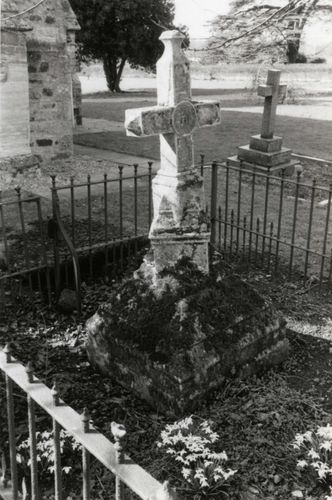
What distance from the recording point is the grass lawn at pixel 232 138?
45.2ft

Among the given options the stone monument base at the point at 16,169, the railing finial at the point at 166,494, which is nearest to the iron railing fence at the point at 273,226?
the stone monument base at the point at 16,169

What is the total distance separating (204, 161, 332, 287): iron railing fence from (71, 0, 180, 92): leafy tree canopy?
61.4 feet

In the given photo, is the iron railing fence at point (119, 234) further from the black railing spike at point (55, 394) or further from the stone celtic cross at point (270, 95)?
the black railing spike at point (55, 394)

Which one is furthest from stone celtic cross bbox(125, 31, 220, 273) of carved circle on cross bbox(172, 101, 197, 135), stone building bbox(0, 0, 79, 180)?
stone building bbox(0, 0, 79, 180)

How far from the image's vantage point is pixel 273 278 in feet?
20.4

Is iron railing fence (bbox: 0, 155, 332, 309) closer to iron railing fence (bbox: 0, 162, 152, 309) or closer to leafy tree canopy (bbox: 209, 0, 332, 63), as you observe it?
iron railing fence (bbox: 0, 162, 152, 309)

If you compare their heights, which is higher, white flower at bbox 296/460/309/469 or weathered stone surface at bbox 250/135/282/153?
weathered stone surface at bbox 250/135/282/153

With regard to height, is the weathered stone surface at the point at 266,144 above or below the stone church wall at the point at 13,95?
below

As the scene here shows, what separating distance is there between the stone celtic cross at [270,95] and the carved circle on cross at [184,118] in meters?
7.06

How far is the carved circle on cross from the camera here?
4031 millimetres

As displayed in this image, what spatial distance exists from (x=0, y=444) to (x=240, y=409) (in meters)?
1.61

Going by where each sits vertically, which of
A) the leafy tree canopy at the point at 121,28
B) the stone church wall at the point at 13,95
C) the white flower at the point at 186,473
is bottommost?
the white flower at the point at 186,473

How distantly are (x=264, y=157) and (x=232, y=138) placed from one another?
16.9 feet

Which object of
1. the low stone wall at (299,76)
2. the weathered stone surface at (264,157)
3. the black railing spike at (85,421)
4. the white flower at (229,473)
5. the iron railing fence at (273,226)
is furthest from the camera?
the low stone wall at (299,76)
